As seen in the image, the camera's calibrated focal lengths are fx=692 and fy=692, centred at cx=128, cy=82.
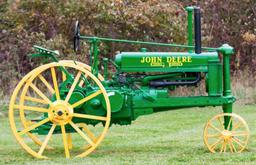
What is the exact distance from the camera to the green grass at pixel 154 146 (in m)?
7.41

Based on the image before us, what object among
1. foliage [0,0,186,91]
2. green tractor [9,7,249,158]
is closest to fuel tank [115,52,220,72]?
green tractor [9,7,249,158]

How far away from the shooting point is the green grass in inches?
292

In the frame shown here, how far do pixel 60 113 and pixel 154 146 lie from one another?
4.90 ft

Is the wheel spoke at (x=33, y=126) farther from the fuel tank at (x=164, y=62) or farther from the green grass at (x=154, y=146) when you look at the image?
the fuel tank at (x=164, y=62)

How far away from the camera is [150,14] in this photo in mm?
15219

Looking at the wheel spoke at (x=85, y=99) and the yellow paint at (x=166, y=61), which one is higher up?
the yellow paint at (x=166, y=61)

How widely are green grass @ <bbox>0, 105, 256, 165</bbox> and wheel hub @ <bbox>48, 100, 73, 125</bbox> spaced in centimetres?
43

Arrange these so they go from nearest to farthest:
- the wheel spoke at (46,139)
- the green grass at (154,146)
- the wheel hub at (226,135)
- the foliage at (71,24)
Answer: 1. the green grass at (154,146)
2. the wheel spoke at (46,139)
3. the wheel hub at (226,135)
4. the foliage at (71,24)

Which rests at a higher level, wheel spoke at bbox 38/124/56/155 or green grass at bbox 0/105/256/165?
wheel spoke at bbox 38/124/56/155

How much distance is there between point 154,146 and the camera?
8641mm

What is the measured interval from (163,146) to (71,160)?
1.51 metres

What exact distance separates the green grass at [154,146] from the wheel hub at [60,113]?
43cm

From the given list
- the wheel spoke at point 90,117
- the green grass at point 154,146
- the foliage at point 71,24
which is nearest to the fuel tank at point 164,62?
the wheel spoke at point 90,117

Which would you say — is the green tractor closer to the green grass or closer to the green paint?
the green paint
